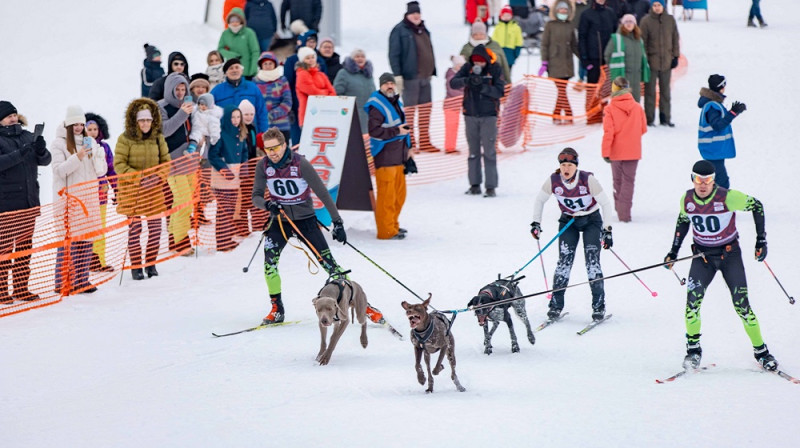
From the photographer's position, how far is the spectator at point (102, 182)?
1037 cm

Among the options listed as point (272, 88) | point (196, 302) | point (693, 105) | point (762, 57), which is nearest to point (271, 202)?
point (196, 302)

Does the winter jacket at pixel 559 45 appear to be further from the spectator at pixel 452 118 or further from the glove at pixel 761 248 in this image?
the glove at pixel 761 248

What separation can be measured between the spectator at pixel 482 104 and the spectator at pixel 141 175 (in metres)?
4.18

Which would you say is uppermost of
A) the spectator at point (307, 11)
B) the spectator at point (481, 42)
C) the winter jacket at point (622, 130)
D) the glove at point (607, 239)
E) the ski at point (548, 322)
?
the spectator at point (307, 11)

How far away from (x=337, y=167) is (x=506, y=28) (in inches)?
264

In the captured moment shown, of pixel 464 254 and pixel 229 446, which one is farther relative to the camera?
pixel 464 254

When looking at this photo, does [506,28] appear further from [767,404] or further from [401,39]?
[767,404]

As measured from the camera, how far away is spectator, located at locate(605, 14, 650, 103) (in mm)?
15688

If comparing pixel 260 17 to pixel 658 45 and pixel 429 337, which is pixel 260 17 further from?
pixel 429 337

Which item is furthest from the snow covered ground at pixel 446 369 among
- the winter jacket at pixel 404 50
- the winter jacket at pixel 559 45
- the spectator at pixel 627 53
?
the winter jacket at pixel 559 45

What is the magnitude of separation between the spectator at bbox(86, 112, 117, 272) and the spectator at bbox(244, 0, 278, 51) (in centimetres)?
605

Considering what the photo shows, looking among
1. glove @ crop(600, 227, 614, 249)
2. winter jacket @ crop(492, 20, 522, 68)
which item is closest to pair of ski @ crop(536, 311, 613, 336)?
glove @ crop(600, 227, 614, 249)

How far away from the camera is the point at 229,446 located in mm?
6301

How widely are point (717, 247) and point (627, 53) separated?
852 centimetres
